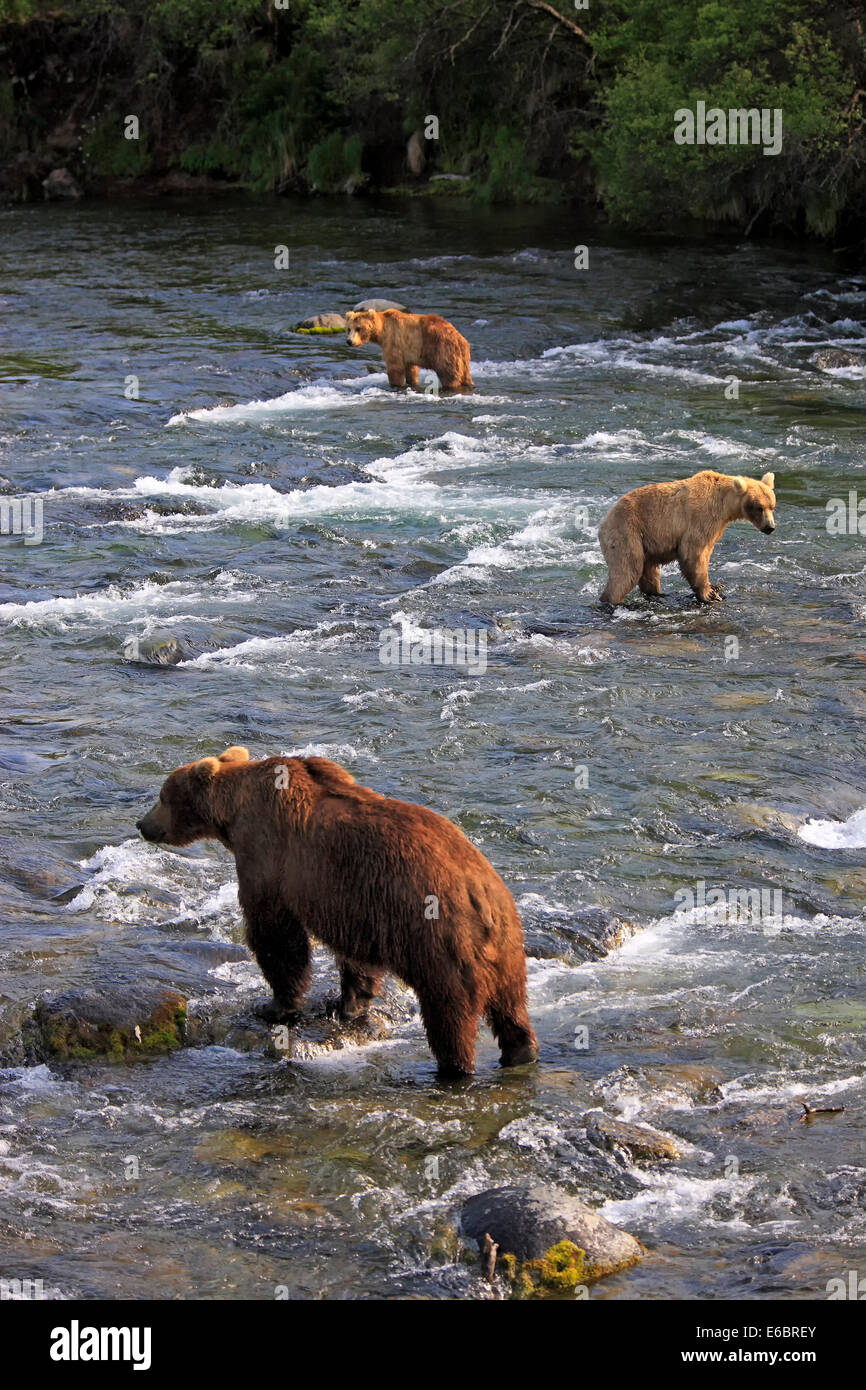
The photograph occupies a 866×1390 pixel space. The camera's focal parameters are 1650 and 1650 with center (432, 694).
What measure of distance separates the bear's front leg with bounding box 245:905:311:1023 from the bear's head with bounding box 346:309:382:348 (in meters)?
15.7

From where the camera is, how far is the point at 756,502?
13.5 metres

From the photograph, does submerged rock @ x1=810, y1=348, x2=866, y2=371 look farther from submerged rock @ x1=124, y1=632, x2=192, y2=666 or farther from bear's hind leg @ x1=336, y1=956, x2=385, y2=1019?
bear's hind leg @ x1=336, y1=956, x2=385, y2=1019

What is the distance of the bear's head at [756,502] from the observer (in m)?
13.5

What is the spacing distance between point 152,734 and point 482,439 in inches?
366

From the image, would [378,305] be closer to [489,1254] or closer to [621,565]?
[621,565]

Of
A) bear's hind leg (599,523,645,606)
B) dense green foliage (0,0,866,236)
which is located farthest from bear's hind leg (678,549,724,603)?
dense green foliage (0,0,866,236)

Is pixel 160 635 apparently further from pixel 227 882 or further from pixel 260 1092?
pixel 260 1092

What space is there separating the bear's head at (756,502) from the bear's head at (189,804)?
701 centimetres

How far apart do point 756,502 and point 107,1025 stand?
26.3 ft

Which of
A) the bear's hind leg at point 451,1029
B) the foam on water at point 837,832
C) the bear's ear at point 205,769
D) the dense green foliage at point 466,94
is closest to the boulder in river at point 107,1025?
the bear's ear at point 205,769

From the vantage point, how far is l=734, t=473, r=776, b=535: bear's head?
13.5 meters

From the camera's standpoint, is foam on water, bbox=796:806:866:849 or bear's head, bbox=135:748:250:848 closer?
bear's head, bbox=135:748:250:848

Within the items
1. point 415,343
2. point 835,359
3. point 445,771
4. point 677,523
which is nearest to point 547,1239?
point 445,771

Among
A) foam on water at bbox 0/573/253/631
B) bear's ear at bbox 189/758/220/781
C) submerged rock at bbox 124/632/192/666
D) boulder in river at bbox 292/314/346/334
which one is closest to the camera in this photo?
bear's ear at bbox 189/758/220/781
